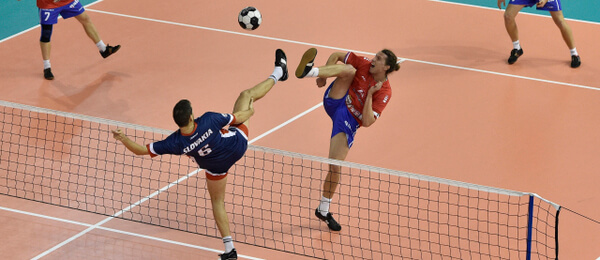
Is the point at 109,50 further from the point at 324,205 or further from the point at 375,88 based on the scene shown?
the point at 375,88

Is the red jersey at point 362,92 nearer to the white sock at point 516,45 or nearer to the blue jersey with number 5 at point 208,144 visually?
the blue jersey with number 5 at point 208,144

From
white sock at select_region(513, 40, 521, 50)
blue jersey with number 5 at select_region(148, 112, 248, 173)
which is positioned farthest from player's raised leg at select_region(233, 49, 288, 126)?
white sock at select_region(513, 40, 521, 50)

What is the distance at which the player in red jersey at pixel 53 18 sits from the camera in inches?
490

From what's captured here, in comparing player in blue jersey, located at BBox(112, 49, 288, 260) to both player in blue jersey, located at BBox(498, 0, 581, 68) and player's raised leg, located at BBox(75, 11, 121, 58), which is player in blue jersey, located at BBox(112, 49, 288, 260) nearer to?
player's raised leg, located at BBox(75, 11, 121, 58)

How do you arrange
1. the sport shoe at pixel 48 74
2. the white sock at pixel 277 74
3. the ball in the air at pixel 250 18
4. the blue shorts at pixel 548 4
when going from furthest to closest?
the blue shorts at pixel 548 4 → the sport shoe at pixel 48 74 → the ball in the air at pixel 250 18 → the white sock at pixel 277 74

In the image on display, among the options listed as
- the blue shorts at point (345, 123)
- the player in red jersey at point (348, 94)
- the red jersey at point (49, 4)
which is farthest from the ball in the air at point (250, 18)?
the red jersey at point (49, 4)

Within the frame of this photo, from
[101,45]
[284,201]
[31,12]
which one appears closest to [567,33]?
[284,201]

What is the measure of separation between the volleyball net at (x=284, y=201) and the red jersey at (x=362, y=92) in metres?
0.84

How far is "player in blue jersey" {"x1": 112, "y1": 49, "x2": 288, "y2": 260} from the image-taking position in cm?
764

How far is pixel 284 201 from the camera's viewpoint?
9719mm

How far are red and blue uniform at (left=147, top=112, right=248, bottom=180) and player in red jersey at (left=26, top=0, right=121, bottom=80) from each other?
5575mm

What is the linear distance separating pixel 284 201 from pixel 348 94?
1.56 meters

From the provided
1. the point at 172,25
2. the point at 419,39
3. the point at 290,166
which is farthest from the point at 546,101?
the point at 172,25

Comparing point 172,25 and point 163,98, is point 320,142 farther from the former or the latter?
point 172,25
